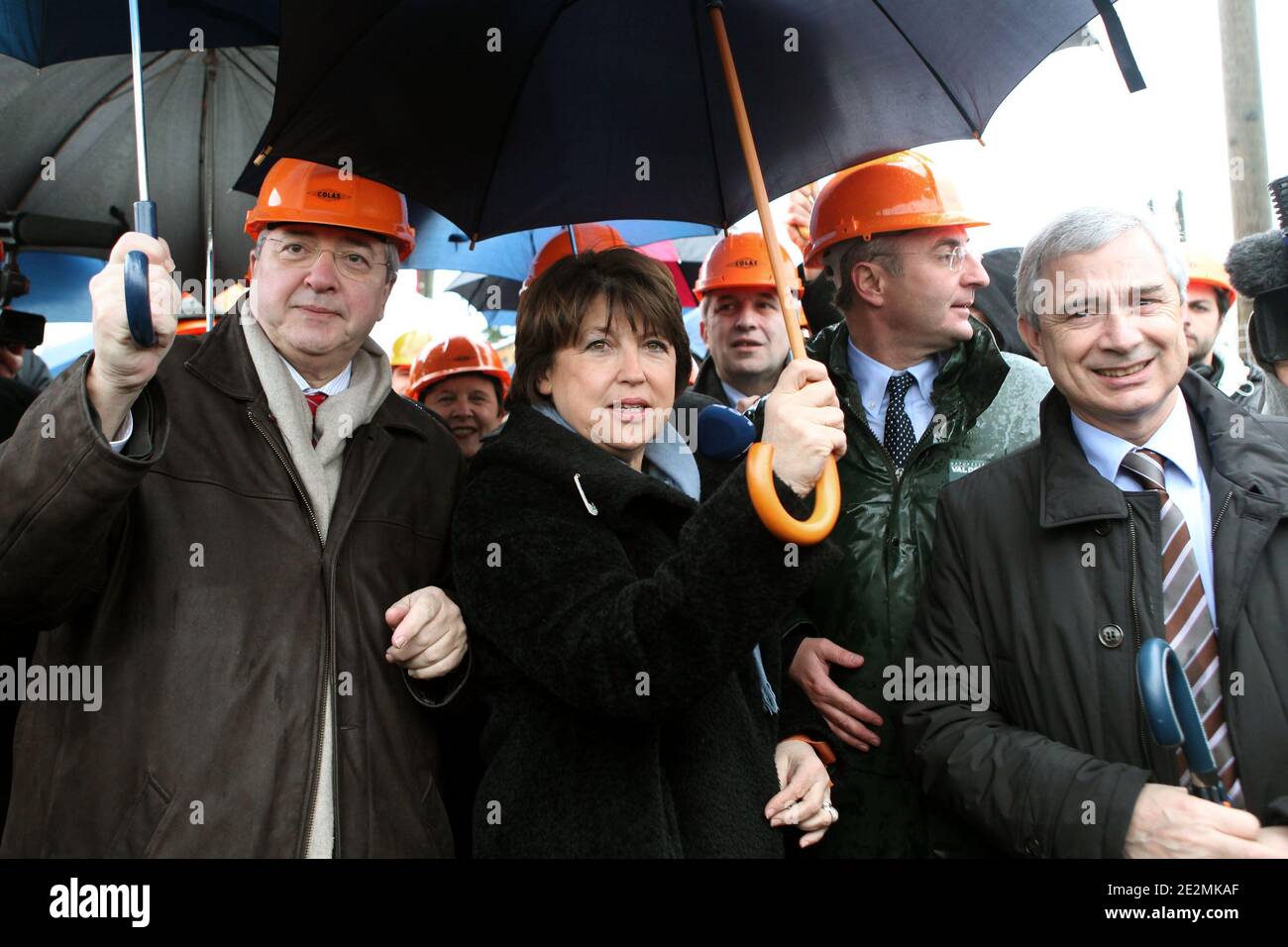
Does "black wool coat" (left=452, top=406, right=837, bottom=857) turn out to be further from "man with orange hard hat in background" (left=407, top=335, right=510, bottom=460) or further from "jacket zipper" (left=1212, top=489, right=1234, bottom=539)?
"man with orange hard hat in background" (left=407, top=335, right=510, bottom=460)

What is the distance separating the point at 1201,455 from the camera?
2.42 metres

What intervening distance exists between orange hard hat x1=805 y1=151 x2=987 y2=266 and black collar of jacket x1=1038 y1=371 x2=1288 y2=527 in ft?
3.69

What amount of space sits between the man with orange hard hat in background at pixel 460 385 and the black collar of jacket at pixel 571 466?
342cm

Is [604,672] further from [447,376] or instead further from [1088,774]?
[447,376]

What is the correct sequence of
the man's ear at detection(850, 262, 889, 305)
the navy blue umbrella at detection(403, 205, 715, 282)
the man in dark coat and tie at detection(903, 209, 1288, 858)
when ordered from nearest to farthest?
the man in dark coat and tie at detection(903, 209, 1288, 858), the man's ear at detection(850, 262, 889, 305), the navy blue umbrella at detection(403, 205, 715, 282)

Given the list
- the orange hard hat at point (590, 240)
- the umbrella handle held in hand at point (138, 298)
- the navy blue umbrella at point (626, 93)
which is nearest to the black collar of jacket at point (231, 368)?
the navy blue umbrella at point (626, 93)

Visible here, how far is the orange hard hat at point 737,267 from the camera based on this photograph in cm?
529

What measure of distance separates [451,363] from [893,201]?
2993 mm

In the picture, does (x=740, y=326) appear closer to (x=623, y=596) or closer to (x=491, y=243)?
(x=491, y=243)

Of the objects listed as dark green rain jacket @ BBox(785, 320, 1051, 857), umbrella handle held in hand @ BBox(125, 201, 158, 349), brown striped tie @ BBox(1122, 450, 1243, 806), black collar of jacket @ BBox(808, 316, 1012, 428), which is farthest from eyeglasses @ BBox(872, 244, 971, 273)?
umbrella handle held in hand @ BBox(125, 201, 158, 349)

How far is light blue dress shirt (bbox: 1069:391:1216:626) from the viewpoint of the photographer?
7.63ft

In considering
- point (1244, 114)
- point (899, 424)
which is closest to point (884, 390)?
point (899, 424)

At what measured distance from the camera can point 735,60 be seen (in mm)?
2975
